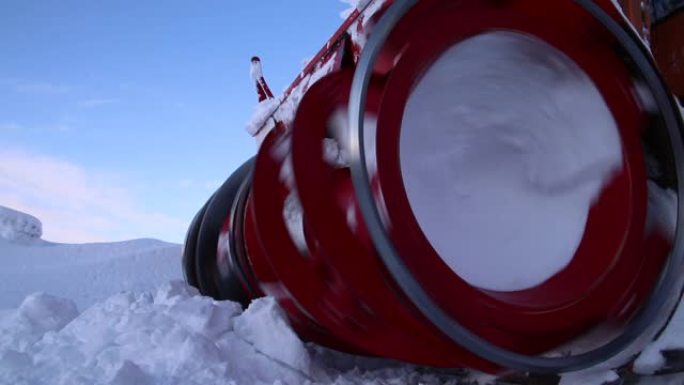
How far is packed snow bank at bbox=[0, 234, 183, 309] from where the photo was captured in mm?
4031

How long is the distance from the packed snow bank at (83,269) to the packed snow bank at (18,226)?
0.82 ft

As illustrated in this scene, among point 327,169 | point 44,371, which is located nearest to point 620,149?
point 327,169

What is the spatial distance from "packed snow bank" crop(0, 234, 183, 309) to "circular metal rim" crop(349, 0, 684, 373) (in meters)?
2.89

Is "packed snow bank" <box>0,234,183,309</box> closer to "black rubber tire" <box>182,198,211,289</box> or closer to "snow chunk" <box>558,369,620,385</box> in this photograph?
"black rubber tire" <box>182,198,211,289</box>

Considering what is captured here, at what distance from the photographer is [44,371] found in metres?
1.23

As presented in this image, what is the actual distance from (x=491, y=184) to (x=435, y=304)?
41 cm

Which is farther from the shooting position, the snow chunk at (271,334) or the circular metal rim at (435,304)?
the snow chunk at (271,334)

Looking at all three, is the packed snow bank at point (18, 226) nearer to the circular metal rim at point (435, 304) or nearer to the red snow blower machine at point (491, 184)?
the red snow blower machine at point (491, 184)

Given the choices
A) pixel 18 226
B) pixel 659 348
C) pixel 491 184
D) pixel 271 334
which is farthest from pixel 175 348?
pixel 18 226

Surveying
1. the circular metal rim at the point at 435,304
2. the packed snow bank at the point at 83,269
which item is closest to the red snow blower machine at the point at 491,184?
the circular metal rim at the point at 435,304

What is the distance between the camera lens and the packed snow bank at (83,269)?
4.03m

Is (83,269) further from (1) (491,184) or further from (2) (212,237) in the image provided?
(1) (491,184)

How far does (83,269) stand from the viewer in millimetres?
4922

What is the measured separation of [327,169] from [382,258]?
305mm
